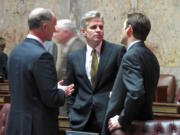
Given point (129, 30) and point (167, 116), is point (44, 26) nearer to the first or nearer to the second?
point (129, 30)

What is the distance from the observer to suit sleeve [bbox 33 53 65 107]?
117 inches

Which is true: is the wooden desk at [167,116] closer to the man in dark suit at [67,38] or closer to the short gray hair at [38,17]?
the man in dark suit at [67,38]

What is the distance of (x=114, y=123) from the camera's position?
291 cm

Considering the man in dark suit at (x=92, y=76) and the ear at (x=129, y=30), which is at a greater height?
the ear at (x=129, y=30)

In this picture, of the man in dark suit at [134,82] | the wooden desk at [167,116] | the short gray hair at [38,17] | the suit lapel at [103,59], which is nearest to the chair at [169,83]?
the wooden desk at [167,116]

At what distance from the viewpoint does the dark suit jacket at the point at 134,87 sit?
9.23ft

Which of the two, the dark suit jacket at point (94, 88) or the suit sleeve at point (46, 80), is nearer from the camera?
the suit sleeve at point (46, 80)

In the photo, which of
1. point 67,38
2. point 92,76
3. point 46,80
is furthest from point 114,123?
point 67,38

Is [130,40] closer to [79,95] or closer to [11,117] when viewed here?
[79,95]

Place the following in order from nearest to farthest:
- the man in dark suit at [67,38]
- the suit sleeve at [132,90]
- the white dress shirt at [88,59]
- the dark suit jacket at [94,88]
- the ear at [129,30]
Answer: the suit sleeve at [132,90] → the ear at [129,30] → the dark suit jacket at [94,88] → the white dress shirt at [88,59] → the man in dark suit at [67,38]

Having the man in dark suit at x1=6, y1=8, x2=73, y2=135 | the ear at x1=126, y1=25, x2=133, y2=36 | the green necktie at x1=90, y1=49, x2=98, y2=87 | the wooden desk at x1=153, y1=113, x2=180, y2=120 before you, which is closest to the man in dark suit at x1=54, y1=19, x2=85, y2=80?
the green necktie at x1=90, y1=49, x2=98, y2=87

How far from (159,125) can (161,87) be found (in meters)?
3.33

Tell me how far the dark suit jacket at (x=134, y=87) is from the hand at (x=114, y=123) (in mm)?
39

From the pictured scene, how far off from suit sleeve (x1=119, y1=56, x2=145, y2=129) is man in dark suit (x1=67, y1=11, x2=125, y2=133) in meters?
0.76
